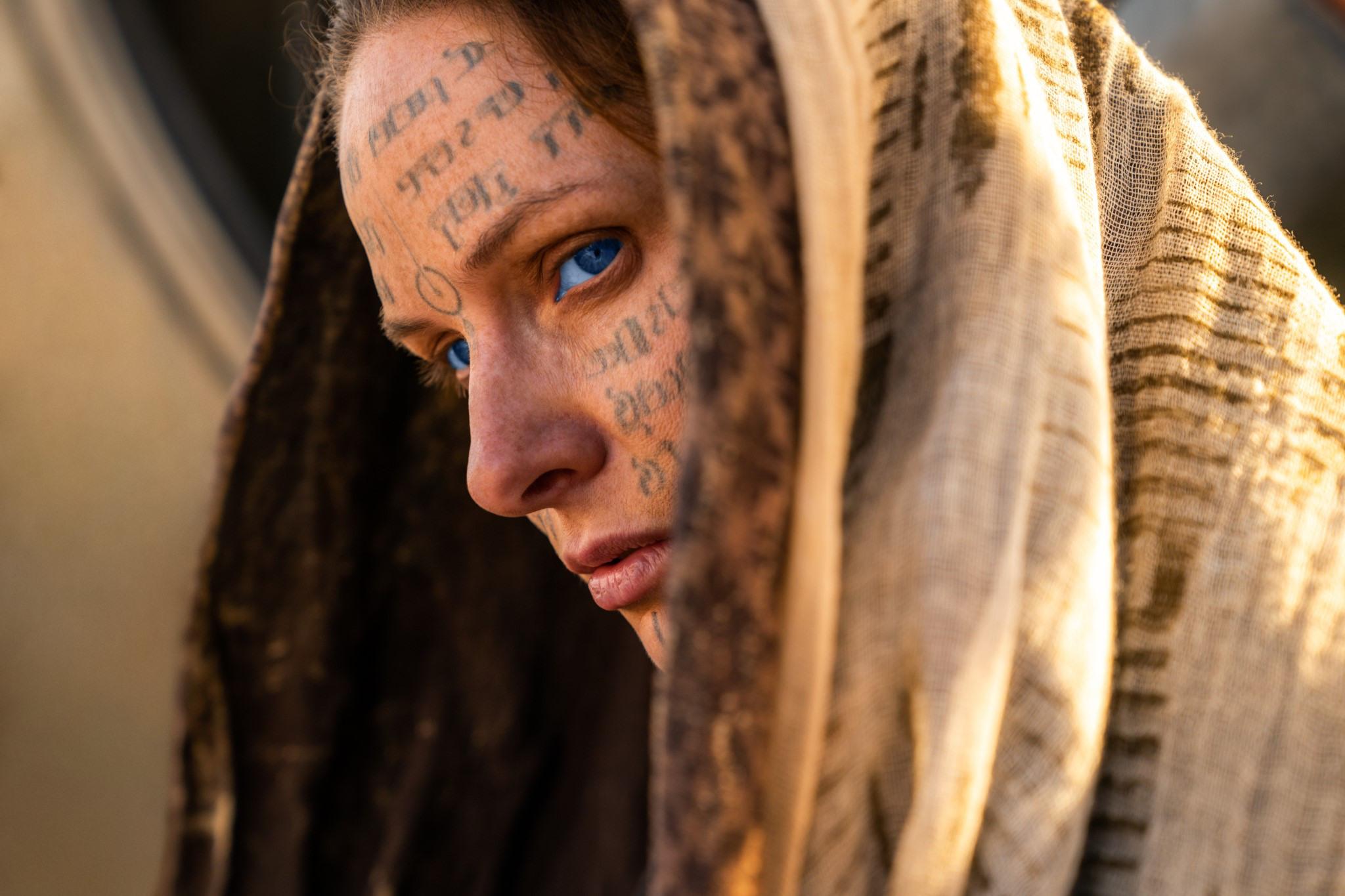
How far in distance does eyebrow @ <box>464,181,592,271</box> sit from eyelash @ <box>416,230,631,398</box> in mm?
27

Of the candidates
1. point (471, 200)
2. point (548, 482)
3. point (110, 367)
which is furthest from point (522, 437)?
point (110, 367)

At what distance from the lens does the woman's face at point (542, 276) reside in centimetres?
52

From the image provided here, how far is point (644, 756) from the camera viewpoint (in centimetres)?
106

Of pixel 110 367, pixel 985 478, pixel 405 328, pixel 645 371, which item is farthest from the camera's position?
pixel 110 367

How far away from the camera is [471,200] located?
54 cm

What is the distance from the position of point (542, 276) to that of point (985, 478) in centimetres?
29

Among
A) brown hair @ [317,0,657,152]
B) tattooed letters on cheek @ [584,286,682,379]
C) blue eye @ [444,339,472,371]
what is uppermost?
brown hair @ [317,0,657,152]

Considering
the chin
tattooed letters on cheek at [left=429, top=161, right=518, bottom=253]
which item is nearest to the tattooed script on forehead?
tattooed letters on cheek at [left=429, top=161, right=518, bottom=253]

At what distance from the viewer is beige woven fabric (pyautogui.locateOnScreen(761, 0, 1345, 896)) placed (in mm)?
388

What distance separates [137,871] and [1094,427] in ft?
4.43

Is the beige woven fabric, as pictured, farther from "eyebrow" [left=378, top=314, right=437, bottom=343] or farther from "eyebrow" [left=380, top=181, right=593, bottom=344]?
"eyebrow" [left=378, top=314, right=437, bottom=343]

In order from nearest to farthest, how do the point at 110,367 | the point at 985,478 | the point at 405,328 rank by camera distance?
the point at 985,478, the point at 405,328, the point at 110,367

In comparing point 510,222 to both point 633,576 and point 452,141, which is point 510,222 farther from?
point 633,576

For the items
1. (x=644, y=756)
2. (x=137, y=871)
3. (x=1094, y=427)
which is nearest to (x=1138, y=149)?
(x=1094, y=427)
